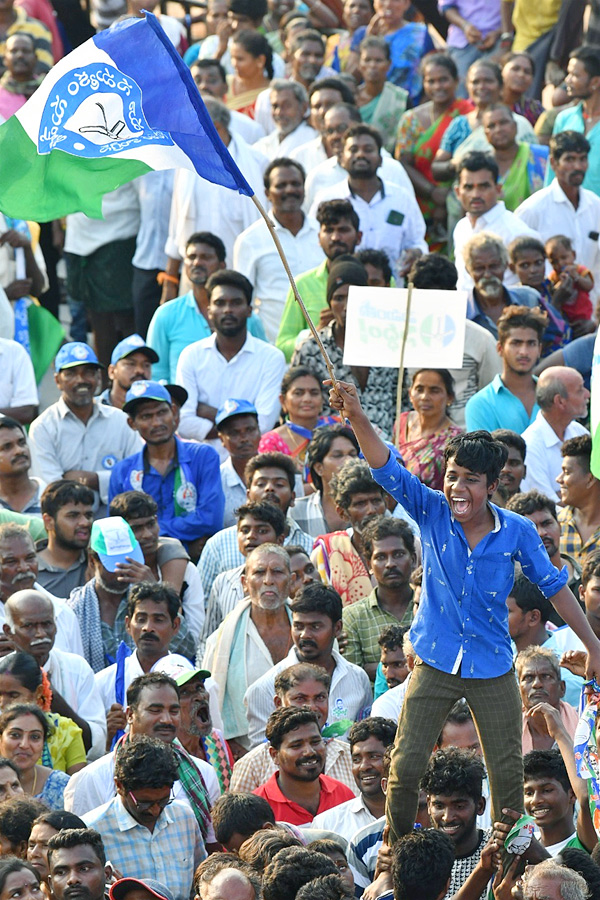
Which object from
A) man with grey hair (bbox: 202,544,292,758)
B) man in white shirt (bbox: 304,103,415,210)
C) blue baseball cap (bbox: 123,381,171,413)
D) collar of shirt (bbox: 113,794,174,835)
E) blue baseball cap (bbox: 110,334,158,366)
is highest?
man in white shirt (bbox: 304,103,415,210)

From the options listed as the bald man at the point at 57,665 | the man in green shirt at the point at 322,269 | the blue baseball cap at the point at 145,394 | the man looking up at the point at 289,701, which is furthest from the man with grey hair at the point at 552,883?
the man in green shirt at the point at 322,269

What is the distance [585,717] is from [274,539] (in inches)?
120

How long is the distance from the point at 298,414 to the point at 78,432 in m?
1.34

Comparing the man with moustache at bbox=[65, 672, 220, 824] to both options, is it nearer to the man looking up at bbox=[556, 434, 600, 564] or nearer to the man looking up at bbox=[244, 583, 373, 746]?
the man looking up at bbox=[244, 583, 373, 746]

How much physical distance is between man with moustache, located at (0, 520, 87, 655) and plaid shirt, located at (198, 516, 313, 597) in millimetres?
1027

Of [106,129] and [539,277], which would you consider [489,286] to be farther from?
[106,129]

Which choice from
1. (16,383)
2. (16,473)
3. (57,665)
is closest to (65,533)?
(16,473)

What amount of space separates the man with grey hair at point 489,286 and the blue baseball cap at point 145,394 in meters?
2.24

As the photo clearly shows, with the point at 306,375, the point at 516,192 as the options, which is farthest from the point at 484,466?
the point at 516,192

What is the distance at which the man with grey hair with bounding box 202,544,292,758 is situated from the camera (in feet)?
30.4

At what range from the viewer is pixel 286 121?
575 inches

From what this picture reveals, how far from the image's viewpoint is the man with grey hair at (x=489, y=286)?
11867mm

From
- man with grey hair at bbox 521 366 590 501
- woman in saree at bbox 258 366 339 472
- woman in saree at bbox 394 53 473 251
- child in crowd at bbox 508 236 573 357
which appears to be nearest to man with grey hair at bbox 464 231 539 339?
child in crowd at bbox 508 236 573 357

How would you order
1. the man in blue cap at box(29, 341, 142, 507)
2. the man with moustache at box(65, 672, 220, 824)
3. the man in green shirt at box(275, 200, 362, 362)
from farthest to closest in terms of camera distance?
the man in green shirt at box(275, 200, 362, 362)
the man in blue cap at box(29, 341, 142, 507)
the man with moustache at box(65, 672, 220, 824)
